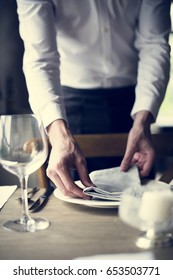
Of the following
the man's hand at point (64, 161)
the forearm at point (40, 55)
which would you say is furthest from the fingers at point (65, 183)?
the forearm at point (40, 55)

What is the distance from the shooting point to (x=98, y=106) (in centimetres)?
61

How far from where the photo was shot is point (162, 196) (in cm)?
36

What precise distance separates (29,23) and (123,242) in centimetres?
36

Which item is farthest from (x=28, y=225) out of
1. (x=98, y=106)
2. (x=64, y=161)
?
(x=98, y=106)

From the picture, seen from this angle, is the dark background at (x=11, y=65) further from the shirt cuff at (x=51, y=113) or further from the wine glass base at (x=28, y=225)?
the wine glass base at (x=28, y=225)

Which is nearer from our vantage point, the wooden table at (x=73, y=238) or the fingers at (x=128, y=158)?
the wooden table at (x=73, y=238)

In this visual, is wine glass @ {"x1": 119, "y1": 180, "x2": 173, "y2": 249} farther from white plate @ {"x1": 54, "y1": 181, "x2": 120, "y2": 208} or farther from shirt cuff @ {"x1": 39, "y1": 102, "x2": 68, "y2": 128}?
shirt cuff @ {"x1": 39, "y1": 102, "x2": 68, "y2": 128}

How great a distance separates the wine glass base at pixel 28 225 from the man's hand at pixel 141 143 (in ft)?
0.59

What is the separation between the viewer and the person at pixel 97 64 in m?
0.59

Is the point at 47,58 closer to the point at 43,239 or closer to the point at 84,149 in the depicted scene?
the point at 84,149

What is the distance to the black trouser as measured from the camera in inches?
24.2

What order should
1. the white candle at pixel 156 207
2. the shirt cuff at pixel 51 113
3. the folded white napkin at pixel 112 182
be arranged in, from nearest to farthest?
1. the white candle at pixel 156 207
2. the folded white napkin at pixel 112 182
3. the shirt cuff at pixel 51 113

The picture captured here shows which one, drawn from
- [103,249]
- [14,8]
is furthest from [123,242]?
[14,8]

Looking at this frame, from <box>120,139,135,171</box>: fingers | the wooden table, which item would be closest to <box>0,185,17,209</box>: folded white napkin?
the wooden table
